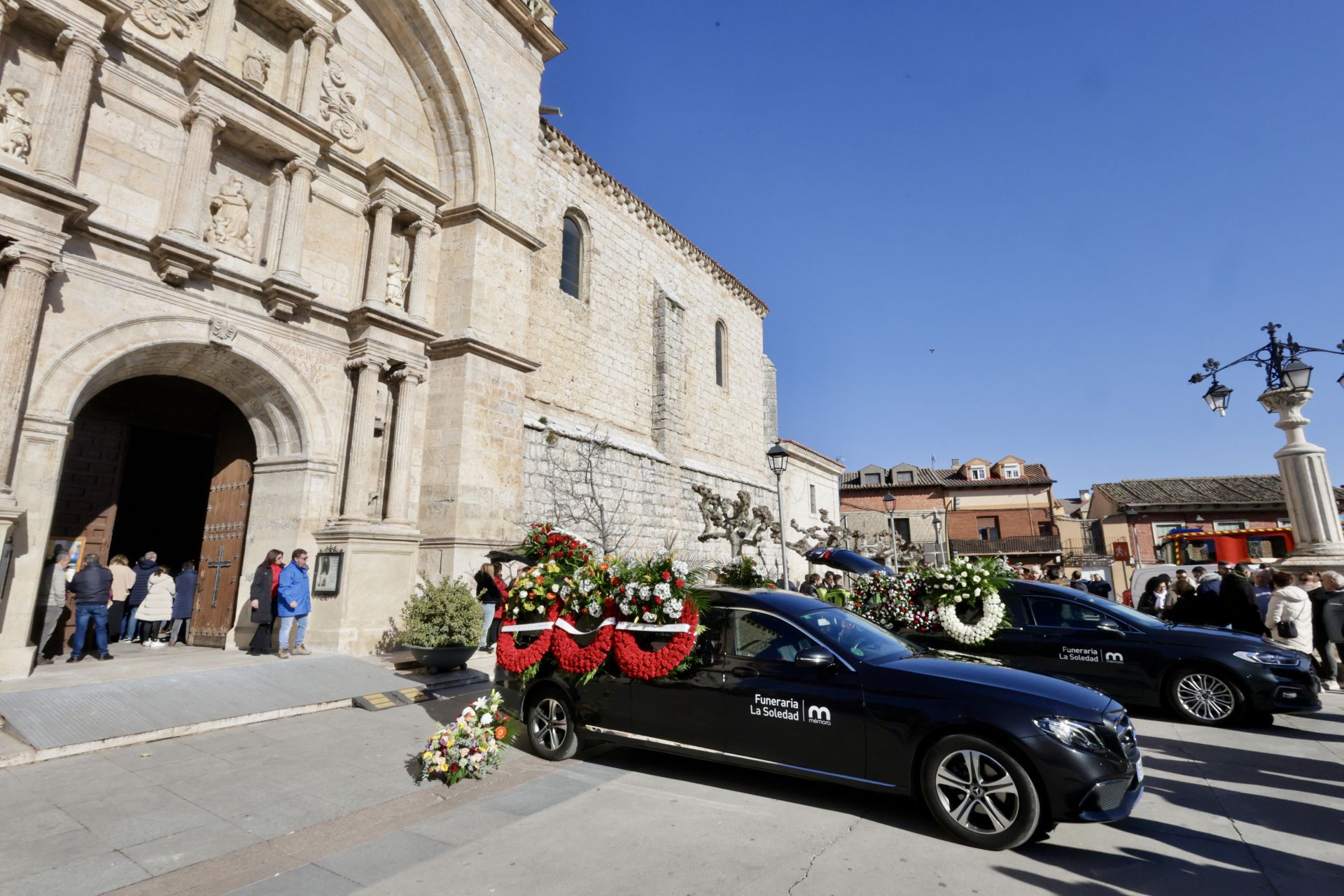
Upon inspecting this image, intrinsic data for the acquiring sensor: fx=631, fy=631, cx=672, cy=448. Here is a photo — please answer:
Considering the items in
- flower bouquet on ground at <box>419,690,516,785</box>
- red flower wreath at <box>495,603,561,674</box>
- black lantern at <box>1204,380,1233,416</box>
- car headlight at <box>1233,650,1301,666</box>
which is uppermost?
black lantern at <box>1204,380,1233,416</box>

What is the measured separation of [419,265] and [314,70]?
3367 millimetres

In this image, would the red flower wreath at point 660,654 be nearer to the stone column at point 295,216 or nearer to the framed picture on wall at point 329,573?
the framed picture on wall at point 329,573

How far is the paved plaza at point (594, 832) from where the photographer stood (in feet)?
10.9

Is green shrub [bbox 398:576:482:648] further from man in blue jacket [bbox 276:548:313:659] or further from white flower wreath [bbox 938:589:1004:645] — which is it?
white flower wreath [bbox 938:589:1004:645]

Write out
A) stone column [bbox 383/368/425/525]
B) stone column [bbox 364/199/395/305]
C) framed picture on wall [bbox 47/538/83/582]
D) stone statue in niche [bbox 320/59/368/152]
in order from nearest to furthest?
framed picture on wall [bbox 47/538/83/582] < stone column [bbox 383/368/425/525] < stone statue in niche [bbox 320/59/368/152] < stone column [bbox 364/199/395/305]

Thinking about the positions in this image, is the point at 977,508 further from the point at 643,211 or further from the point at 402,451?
the point at 402,451

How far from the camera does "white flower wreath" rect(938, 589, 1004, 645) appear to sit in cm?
749

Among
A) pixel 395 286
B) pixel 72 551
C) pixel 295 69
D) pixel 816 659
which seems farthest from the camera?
pixel 395 286

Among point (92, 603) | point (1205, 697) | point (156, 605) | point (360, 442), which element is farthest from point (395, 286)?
point (1205, 697)

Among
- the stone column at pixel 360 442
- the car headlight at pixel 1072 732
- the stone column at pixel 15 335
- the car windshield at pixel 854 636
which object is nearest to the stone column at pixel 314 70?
the stone column at pixel 360 442

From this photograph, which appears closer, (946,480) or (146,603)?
(146,603)

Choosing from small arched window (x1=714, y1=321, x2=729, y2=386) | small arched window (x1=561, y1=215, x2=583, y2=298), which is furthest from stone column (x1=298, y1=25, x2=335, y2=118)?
small arched window (x1=714, y1=321, x2=729, y2=386)

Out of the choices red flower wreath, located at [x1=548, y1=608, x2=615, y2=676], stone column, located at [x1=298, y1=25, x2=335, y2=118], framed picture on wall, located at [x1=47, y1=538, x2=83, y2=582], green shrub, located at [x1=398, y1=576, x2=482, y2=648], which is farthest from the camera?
stone column, located at [x1=298, y1=25, x2=335, y2=118]

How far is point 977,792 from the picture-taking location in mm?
3760
